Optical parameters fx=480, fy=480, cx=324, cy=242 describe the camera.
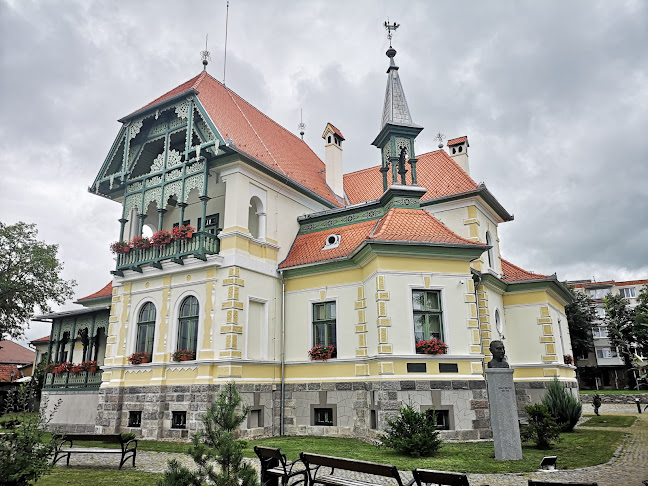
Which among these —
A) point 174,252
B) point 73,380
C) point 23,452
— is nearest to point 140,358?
point 174,252

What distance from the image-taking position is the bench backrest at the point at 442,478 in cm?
587

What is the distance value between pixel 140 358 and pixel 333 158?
13110 millimetres

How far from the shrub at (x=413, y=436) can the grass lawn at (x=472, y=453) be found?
Answer: 0.81 feet

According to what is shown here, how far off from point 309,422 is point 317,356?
233 cm

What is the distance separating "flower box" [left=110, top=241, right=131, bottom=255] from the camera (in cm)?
1948

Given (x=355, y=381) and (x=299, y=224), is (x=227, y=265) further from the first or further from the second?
(x=355, y=381)

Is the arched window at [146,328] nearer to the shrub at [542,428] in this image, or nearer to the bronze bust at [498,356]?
the bronze bust at [498,356]

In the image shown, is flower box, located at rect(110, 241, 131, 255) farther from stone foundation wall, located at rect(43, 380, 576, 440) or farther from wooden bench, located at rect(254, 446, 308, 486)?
wooden bench, located at rect(254, 446, 308, 486)

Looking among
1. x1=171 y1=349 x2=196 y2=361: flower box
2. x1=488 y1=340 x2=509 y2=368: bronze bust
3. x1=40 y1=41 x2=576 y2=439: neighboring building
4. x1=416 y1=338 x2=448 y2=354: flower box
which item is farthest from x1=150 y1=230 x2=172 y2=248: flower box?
x1=488 y1=340 x2=509 y2=368: bronze bust

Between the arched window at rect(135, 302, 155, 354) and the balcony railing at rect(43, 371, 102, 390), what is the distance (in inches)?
136

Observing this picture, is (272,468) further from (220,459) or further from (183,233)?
(183,233)

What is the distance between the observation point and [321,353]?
56.4 feet

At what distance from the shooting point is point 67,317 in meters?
24.1

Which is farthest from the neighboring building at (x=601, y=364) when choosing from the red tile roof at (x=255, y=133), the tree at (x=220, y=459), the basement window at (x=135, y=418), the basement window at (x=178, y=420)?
the tree at (x=220, y=459)
